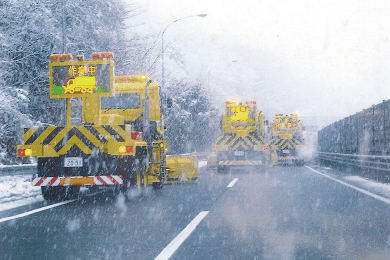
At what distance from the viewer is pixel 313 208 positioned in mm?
9219

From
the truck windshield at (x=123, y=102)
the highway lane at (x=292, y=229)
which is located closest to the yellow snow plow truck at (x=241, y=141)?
the truck windshield at (x=123, y=102)

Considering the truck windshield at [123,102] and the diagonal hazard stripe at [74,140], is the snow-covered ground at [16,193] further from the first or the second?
the truck windshield at [123,102]

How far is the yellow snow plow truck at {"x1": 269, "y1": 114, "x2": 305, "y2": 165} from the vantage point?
26.7 metres

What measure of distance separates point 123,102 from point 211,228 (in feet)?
20.1

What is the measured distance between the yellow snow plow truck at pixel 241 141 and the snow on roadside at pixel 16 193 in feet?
32.8

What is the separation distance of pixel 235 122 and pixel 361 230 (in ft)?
50.2

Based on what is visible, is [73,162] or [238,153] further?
[238,153]

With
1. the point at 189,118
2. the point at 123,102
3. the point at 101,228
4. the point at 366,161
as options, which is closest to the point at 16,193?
the point at 123,102

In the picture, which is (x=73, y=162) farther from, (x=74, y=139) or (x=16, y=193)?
(x=16, y=193)

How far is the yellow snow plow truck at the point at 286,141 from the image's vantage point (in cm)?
2672

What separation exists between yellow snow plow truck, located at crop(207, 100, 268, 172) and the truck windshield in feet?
29.3

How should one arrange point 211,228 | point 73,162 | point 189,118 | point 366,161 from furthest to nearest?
1. point 189,118
2. point 366,161
3. point 73,162
4. point 211,228

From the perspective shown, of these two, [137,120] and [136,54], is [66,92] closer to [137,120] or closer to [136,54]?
[137,120]

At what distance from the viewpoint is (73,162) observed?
10.2 metres
